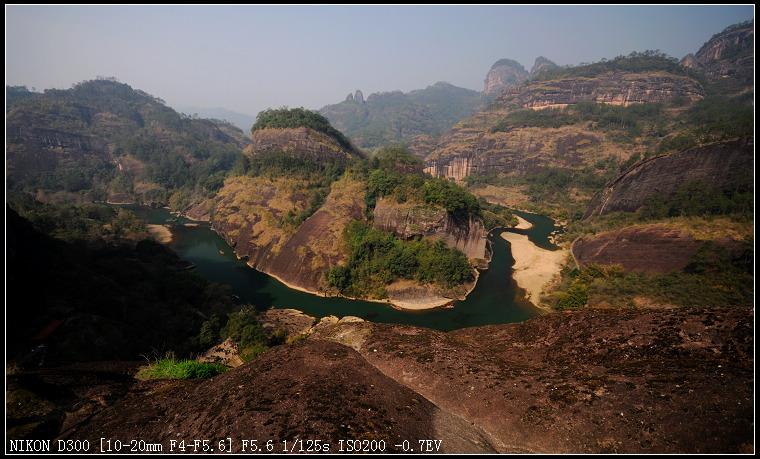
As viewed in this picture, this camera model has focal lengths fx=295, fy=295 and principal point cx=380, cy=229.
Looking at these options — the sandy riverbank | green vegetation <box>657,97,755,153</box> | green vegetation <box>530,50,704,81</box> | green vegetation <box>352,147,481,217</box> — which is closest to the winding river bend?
the sandy riverbank

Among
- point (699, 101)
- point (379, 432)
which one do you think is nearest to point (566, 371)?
point (379, 432)

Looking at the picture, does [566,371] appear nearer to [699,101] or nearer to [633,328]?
[633,328]

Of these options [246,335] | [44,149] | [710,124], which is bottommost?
[246,335]

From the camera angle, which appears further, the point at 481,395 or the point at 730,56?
the point at 730,56

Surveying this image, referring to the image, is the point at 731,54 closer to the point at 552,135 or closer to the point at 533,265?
the point at 552,135

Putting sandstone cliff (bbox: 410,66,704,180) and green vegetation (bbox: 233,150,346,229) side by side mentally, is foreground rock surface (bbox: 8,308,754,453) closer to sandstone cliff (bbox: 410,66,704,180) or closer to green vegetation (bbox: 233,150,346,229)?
green vegetation (bbox: 233,150,346,229)

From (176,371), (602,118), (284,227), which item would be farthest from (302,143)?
(602,118)
